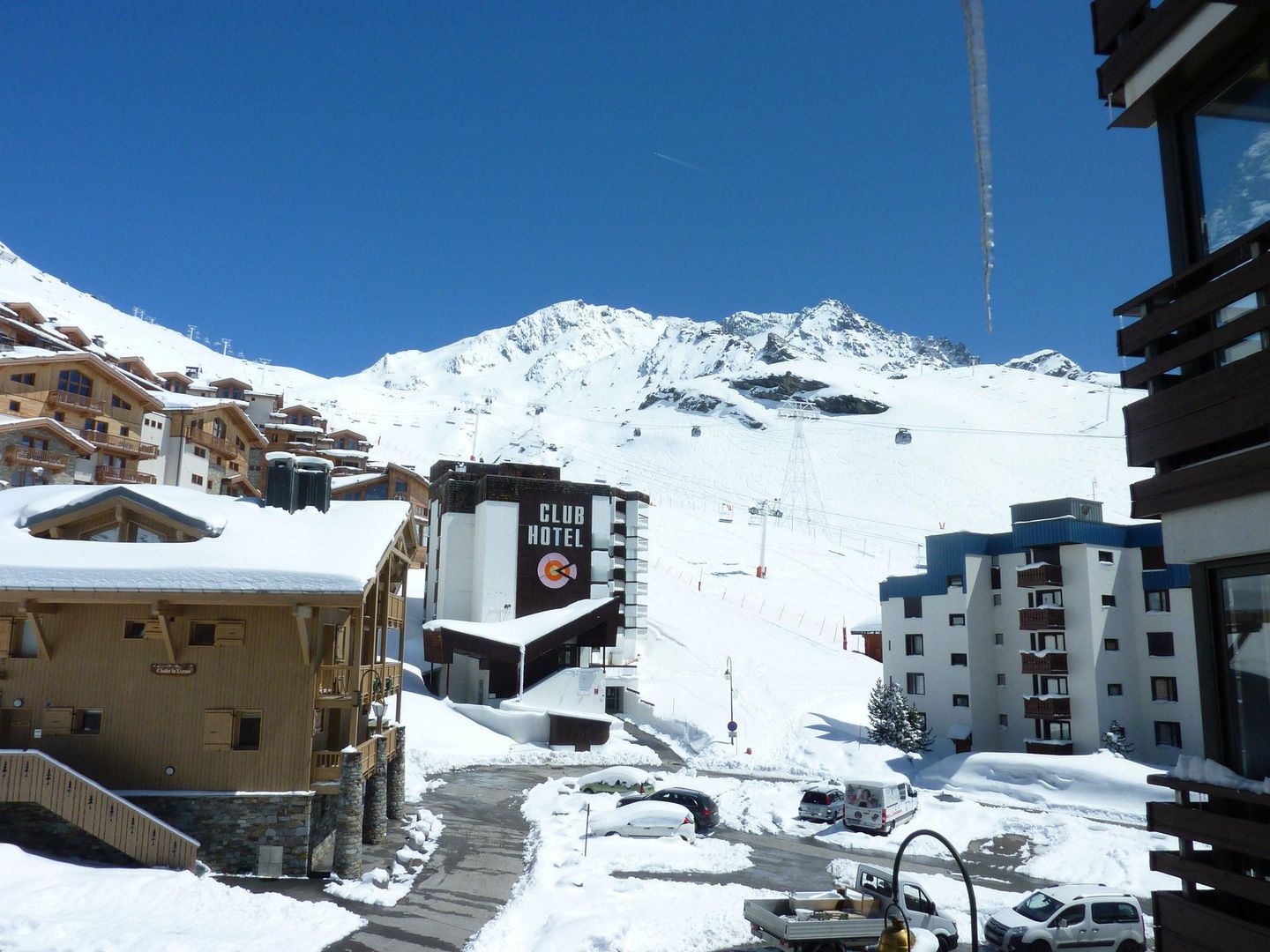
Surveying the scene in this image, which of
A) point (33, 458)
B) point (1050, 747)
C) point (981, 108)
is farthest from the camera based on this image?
point (33, 458)

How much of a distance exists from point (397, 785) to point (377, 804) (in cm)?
394

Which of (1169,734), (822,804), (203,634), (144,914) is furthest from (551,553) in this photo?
(144,914)

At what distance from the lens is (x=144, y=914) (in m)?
17.3

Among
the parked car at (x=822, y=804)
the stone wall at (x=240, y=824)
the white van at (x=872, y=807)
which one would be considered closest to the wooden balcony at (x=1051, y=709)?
the white van at (x=872, y=807)

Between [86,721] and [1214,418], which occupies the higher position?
[1214,418]

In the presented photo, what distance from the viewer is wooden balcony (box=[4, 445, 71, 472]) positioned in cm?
5978

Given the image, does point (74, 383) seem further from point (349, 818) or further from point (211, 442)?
point (349, 818)

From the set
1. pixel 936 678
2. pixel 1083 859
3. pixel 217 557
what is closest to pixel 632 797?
pixel 1083 859

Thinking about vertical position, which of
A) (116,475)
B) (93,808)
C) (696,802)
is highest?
(116,475)

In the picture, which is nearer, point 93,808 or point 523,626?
point 93,808

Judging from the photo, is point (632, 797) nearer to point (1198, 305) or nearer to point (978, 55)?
point (1198, 305)

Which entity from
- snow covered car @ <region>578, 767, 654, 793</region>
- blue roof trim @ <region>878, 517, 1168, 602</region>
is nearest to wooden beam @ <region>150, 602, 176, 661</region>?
snow covered car @ <region>578, 767, 654, 793</region>

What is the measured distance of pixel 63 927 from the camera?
51.3 ft

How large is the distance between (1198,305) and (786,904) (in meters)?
15.6
